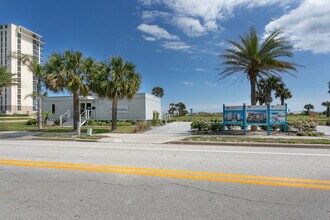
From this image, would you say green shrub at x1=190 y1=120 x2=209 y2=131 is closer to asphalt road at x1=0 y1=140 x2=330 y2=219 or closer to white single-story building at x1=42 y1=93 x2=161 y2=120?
asphalt road at x1=0 y1=140 x2=330 y2=219

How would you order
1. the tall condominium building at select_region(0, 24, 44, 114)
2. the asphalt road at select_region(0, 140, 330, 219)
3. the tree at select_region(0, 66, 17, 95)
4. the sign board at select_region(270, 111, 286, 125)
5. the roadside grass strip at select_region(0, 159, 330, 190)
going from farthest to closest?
the tall condominium building at select_region(0, 24, 44, 114)
the tree at select_region(0, 66, 17, 95)
the sign board at select_region(270, 111, 286, 125)
the roadside grass strip at select_region(0, 159, 330, 190)
the asphalt road at select_region(0, 140, 330, 219)

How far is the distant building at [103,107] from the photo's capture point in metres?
28.0

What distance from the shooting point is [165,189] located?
14.7 ft

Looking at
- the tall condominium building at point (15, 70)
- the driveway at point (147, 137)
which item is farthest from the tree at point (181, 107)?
the tall condominium building at point (15, 70)

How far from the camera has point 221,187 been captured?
15.0 feet

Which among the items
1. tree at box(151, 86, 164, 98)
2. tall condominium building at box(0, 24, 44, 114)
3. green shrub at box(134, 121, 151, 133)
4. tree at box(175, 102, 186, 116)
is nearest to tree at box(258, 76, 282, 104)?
green shrub at box(134, 121, 151, 133)

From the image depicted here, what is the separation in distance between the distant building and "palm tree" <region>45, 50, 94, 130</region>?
331 inches

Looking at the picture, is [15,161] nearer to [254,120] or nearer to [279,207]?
[279,207]

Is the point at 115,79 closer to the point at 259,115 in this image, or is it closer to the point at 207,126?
the point at 207,126

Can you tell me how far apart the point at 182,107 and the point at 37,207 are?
71232mm

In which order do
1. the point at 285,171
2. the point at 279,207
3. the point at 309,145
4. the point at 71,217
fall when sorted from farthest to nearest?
the point at 309,145
the point at 285,171
the point at 279,207
the point at 71,217

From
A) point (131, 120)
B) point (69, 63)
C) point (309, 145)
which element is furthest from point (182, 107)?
point (309, 145)

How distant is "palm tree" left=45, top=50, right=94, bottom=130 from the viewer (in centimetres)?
1722

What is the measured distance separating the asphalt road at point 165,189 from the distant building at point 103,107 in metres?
20.2
